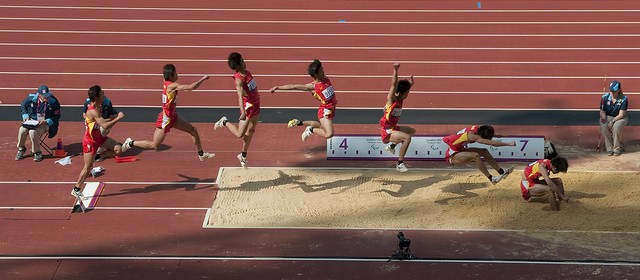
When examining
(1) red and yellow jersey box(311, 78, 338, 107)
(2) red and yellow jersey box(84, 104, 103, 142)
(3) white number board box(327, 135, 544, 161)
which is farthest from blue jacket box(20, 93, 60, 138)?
(1) red and yellow jersey box(311, 78, 338, 107)

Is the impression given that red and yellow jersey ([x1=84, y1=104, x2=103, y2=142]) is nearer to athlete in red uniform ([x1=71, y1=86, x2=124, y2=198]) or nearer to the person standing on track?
athlete in red uniform ([x1=71, y1=86, x2=124, y2=198])

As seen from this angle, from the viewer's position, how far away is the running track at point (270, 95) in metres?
11.9

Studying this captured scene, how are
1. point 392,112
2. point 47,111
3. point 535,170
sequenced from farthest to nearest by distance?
point 47,111 < point 392,112 < point 535,170

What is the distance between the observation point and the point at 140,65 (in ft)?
65.4

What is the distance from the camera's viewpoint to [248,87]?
13.7 metres

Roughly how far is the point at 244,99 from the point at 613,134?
570cm

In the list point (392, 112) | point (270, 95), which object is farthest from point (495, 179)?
point (270, 95)

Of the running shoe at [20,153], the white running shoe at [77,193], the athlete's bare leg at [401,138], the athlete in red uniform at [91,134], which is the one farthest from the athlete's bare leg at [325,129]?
the running shoe at [20,153]

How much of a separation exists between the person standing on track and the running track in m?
0.85

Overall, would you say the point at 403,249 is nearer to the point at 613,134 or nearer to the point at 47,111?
the point at 613,134

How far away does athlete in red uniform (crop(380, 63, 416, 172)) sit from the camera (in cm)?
1327

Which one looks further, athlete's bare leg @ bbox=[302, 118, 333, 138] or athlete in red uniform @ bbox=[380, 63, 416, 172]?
athlete's bare leg @ bbox=[302, 118, 333, 138]

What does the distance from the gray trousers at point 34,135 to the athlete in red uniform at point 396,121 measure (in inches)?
208

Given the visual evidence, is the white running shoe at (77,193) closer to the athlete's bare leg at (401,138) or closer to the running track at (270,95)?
the running track at (270,95)
